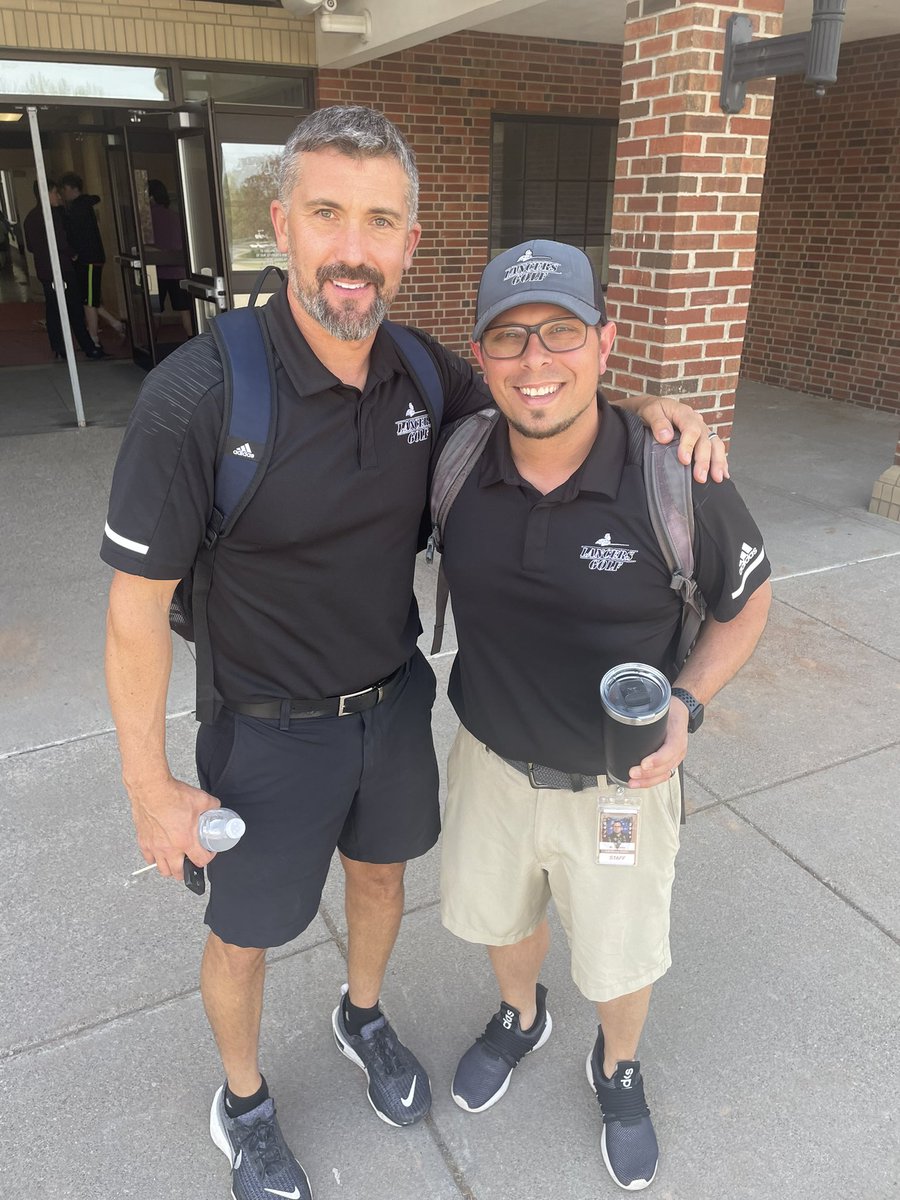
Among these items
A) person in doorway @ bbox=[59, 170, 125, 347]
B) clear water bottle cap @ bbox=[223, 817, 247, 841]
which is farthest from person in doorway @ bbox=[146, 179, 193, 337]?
clear water bottle cap @ bbox=[223, 817, 247, 841]

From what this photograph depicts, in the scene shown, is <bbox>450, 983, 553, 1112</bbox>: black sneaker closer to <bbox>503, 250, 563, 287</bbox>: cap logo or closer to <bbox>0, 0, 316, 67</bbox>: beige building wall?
<bbox>503, 250, 563, 287</bbox>: cap logo

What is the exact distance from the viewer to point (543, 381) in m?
1.67

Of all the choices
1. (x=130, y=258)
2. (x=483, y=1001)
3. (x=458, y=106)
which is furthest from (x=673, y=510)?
(x=130, y=258)

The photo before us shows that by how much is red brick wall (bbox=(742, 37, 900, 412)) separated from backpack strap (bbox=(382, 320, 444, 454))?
7996 mm

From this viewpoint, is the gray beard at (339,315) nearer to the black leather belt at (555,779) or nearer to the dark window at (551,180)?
the black leather belt at (555,779)

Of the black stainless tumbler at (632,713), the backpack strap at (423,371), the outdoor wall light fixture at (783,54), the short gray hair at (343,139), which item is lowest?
the black stainless tumbler at (632,713)

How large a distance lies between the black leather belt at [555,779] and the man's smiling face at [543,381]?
26.9 inches

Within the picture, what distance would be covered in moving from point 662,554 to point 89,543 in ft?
14.1

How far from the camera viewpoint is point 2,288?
714 inches

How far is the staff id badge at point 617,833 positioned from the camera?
6.05 feet

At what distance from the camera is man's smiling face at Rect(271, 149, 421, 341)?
1.67 meters

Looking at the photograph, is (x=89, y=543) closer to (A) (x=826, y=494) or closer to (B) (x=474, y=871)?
(B) (x=474, y=871)

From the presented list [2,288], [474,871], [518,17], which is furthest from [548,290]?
[2,288]

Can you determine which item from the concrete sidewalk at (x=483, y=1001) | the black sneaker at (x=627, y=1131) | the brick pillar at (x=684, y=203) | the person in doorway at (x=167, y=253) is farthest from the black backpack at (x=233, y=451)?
the person in doorway at (x=167, y=253)
